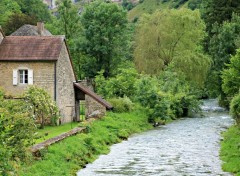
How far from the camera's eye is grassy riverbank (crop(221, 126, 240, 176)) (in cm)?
2500

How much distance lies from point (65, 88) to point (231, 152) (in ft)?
60.6

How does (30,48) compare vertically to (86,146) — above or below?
above

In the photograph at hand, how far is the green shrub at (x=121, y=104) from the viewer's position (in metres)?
47.6

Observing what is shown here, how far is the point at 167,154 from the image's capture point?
30250 mm

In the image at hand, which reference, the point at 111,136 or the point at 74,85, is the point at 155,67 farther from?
the point at 111,136

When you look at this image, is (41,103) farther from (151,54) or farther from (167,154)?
(151,54)

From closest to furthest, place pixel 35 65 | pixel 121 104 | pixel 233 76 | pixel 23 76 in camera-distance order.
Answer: pixel 233 76 < pixel 35 65 < pixel 23 76 < pixel 121 104

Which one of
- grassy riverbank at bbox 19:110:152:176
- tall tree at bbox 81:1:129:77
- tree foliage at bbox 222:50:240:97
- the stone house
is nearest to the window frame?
the stone house

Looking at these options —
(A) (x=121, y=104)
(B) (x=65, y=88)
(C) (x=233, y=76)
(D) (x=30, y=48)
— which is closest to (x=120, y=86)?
(A) (x=121, y=104)

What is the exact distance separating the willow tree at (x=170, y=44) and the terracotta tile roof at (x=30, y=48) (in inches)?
820

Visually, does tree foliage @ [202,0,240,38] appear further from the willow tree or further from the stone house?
the stone house

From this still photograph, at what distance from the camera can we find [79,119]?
4528 centimetres

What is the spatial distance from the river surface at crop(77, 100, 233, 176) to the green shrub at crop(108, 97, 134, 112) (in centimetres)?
422

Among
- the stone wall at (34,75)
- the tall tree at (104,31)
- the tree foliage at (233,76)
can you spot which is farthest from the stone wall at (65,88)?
the tall tree at (104,31)
